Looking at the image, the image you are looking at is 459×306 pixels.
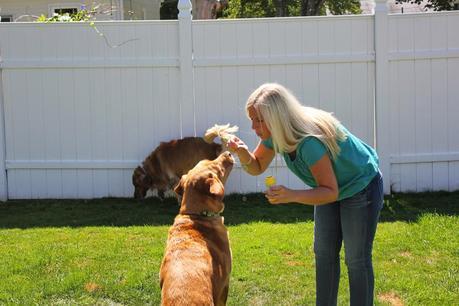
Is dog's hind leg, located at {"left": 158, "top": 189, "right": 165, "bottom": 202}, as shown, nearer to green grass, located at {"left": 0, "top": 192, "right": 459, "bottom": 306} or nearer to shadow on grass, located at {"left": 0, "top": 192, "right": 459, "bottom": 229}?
shadow on grass, located at {"left": 0, "top": 192, "right": 459, "bottom": 229}

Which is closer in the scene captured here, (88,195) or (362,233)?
(362,233)

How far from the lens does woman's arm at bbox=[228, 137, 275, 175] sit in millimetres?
3760

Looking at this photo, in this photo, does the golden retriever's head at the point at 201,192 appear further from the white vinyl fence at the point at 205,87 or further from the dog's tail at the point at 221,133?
the white vinyl fence at the point at 205,87

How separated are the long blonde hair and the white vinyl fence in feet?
15.3

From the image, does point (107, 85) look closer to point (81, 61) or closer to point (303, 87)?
point (81, 61)

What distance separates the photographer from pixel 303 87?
25.9ft

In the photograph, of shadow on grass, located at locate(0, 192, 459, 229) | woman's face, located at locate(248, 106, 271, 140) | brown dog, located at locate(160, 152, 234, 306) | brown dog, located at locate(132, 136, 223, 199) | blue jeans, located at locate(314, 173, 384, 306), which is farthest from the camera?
brown dog, located at locate(132, 136, 223, 199)

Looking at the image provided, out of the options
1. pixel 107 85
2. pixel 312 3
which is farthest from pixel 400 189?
pixel 312 3

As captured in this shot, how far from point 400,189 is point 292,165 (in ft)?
16.3

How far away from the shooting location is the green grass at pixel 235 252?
464 centimetres

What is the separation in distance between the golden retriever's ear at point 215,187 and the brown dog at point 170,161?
13.2 feet

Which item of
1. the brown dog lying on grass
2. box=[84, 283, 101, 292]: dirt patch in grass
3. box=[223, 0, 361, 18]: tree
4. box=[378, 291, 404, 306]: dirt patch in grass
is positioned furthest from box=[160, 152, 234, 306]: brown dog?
box=[223, 0, 361, 18]: tree

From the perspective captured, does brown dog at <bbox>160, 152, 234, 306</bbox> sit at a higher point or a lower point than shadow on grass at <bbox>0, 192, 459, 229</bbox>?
higher

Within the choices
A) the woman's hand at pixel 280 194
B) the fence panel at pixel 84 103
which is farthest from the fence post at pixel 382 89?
the woman's hand at pixel 280 194
